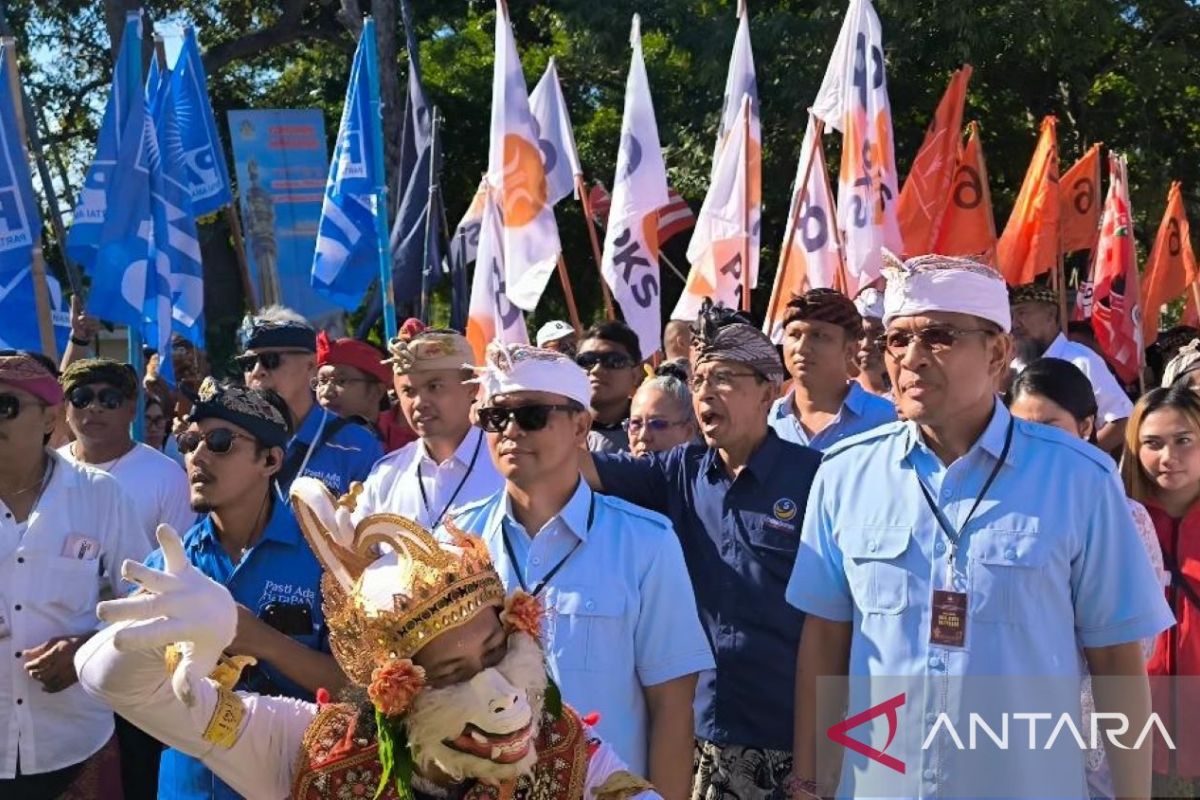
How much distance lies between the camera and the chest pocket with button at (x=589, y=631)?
3799 millimetres

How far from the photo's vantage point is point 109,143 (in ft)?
31.1

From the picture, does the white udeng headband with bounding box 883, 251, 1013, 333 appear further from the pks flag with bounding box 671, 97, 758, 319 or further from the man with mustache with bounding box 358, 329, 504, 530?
the pks flag with bounding box 671, 97, 758, 319

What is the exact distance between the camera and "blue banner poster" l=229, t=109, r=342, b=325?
12.5 meters

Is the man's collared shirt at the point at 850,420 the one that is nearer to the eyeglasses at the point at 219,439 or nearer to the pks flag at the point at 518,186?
the eyeglasses at the point at 219,439

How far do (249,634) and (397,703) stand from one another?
0.95m

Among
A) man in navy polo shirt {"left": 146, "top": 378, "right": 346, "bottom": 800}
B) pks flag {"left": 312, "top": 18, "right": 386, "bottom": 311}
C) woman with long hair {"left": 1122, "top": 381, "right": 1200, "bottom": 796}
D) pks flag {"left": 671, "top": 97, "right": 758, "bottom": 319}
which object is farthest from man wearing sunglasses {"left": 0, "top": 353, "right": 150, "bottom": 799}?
pks flag {"left": 671, "top": 97, "right": 758, "bottom": 319}

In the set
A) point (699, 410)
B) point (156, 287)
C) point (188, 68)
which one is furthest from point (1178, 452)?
point (188, 68)

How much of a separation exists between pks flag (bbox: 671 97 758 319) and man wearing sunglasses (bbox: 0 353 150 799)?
4873mm

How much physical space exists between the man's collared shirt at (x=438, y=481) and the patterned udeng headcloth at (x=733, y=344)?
2.68ft

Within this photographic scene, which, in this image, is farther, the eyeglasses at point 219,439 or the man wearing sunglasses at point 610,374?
the man wearing sunglasses at point 610,374

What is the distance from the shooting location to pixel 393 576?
2912 millimetres

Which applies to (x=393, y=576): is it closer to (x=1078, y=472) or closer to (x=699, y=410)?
(x=1078, y=472)

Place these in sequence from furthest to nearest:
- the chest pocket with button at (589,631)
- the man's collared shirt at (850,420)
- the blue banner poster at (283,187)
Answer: the blue banner poster at (283,187) → the man's collared shirt at (850,420) → the chest pocket with button at (589,631)

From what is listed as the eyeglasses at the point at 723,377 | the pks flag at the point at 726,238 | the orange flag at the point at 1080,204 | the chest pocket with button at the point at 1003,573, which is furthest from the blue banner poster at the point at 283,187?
the chest pocket with button at the point at 1003,573
